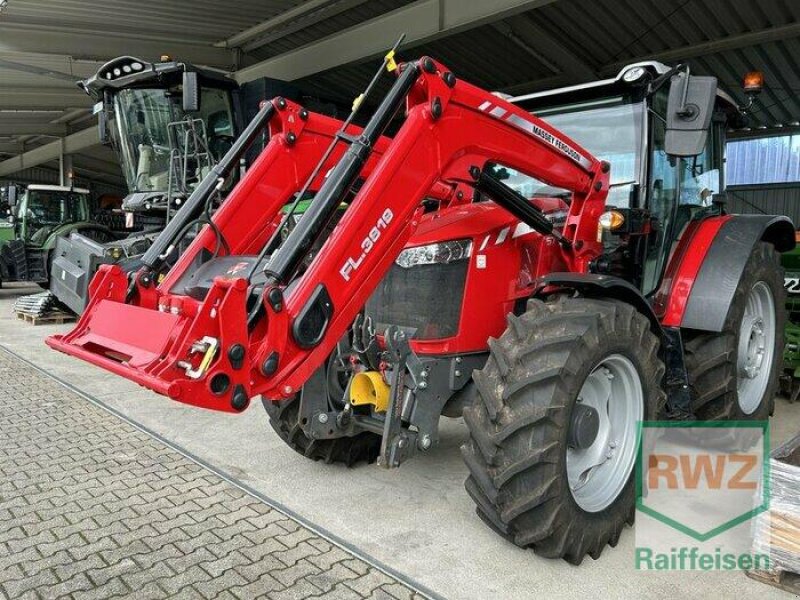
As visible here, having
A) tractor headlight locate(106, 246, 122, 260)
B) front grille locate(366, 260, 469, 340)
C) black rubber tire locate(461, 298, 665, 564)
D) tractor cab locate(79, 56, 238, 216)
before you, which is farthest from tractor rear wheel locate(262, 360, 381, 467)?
tractor cab locate(79, 56, 238, 216)

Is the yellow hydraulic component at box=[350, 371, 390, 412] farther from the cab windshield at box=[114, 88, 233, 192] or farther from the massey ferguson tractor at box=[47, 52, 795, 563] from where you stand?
the cab windshield at box=[114, 88, 233, 192]

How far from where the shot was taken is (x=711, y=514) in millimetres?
3357

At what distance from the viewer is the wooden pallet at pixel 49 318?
1023 centimetres

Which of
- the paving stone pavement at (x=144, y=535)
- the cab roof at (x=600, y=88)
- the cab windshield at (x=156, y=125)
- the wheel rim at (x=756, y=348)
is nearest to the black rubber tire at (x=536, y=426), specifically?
the paving stone pavement at (x=144, y=535)

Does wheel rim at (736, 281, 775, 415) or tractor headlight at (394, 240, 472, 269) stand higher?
tractor headlight at (394, 240, 472, 269)

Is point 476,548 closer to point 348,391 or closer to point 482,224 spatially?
point 348,391

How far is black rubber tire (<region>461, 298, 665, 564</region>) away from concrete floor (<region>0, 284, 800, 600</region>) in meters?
0.15

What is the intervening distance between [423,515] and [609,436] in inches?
41.5

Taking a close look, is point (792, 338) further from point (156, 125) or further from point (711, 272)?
point (156, 125)

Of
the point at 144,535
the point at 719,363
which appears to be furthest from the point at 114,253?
the point at 719,363

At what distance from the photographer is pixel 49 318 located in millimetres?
10289

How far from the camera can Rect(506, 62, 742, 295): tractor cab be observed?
3650 millimetres

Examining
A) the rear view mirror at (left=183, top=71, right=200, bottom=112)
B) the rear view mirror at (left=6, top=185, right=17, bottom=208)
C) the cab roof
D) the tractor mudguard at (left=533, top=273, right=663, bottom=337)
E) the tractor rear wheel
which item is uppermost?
the rear view mirror at (left=183, top=71, right=200, bottom=112)

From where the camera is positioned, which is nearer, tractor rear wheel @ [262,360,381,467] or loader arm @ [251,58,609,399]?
loader arm @ [251,58,609,399]
